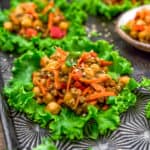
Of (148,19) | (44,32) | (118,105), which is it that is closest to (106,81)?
(118,105)

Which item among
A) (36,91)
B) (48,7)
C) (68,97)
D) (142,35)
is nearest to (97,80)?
(68,97)

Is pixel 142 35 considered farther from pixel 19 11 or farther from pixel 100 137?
pixel 19 11

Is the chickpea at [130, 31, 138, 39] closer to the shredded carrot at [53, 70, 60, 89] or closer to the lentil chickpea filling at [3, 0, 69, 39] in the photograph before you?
the lentil chickpea filling at [3, 0, 69, 39]

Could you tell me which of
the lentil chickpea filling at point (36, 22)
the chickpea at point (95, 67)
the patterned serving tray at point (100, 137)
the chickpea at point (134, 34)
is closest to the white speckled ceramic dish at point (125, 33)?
the chickpea at point (134, 34)

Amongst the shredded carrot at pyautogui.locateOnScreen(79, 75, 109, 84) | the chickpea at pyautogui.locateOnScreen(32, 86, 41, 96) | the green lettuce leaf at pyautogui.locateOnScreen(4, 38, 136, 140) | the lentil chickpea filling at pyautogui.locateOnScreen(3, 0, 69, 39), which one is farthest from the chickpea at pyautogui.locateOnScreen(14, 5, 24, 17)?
the shredded carrot at pyautogui.locateOnScreen(79, 75, 109, 84)

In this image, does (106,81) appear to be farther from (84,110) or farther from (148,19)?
(148,19)
